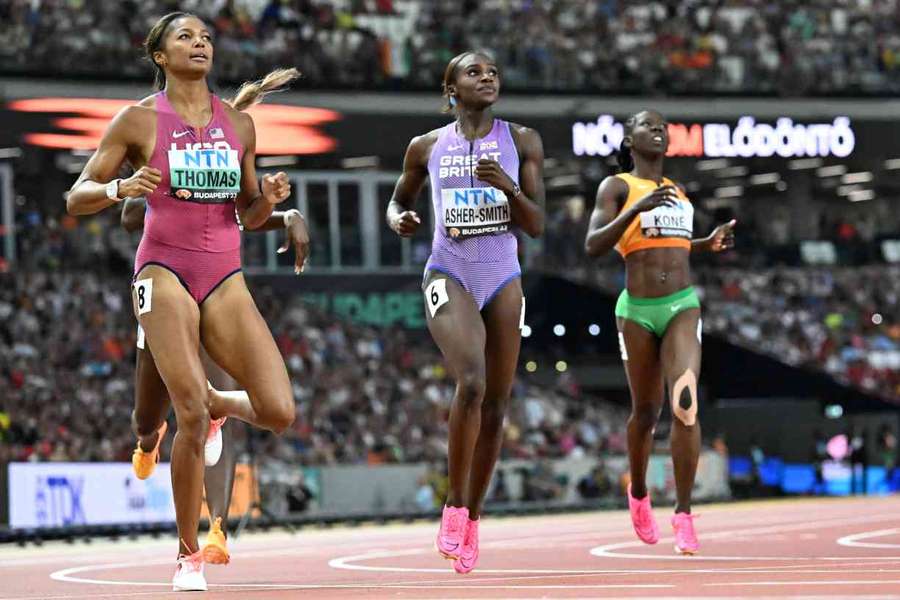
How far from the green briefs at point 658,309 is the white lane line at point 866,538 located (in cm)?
171

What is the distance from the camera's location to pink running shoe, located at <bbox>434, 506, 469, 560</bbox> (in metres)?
8.61

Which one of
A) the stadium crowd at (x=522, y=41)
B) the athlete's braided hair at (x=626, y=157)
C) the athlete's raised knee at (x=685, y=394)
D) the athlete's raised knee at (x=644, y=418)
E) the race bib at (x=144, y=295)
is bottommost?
the athlete's raised knee at (x=644, y=418)

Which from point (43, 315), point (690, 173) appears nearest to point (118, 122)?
point (43, 315)

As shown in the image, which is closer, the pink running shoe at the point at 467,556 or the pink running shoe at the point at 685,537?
the pink running shoe at the point at 467,556

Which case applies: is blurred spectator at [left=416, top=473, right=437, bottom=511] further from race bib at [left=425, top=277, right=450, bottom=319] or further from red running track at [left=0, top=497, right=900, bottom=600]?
race bib at [left=425, top=277, right=450, bottom=319]

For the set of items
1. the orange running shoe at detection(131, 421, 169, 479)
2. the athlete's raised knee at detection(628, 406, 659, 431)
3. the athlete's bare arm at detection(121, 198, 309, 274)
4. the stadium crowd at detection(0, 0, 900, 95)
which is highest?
the stadium crowd at detection(0, 0, 900, 95)

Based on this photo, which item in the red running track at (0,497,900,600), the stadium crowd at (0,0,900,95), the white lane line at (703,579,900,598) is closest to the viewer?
the white lane line at (703,579,900,598)

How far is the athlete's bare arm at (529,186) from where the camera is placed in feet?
29.1

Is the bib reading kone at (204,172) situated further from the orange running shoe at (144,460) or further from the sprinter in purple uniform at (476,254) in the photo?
the orange running shoe at (144,460)

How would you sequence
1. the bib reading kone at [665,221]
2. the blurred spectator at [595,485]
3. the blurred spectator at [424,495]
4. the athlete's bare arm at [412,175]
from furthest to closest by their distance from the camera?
the blurred spectator at [595,485] → the blurred spectator at [424,495] → the bib reading kone at [665,221] → the athlete's bare arm at [412,175]

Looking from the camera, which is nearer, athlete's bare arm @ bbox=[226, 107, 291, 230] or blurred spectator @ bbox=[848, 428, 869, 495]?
athlete's bare arm @ bbox=[226, 107, 291, 230]

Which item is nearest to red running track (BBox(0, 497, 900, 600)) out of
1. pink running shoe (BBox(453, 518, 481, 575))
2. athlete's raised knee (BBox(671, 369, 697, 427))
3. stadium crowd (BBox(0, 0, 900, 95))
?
pink running shoe (BBox(453, 518, 481, 575))

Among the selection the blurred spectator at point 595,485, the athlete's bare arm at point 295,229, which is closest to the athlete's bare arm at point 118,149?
the athlete's bare arm at point 295,229

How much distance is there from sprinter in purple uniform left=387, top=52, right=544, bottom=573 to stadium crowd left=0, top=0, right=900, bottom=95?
73.8ft
